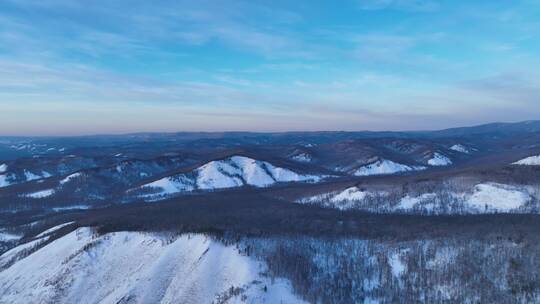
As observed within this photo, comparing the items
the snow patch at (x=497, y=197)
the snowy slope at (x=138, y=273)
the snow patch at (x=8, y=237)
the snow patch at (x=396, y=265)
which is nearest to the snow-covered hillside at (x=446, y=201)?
the snow patch at (x=497, y=197)

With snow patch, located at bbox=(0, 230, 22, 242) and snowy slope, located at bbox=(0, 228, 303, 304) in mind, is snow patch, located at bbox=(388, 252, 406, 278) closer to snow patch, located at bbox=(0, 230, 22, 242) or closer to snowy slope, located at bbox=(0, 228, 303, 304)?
snowy slope, located at bbox=(0, 228, 303, 304)

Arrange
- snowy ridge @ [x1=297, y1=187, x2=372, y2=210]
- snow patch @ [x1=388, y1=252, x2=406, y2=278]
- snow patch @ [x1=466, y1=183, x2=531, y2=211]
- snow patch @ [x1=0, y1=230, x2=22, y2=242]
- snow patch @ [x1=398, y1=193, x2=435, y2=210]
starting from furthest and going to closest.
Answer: snowy ridge @ [x1=297, y1=187, x2=372, y2=210] → snow patch @ [x1=398, y1=193, x2=435, y2=210] → snow patch @ [x1=466, y1=183, x2=531, y2=211] → snow patch @ [x1=0, y1=230, x2=22, y2=242] → snow patch @ [x1=388, y1=252, x2=406, y2=278]

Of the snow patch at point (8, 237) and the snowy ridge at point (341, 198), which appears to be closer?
the snow patch at point (8, 237)

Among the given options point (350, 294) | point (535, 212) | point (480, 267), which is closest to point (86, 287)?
point (350, 294)

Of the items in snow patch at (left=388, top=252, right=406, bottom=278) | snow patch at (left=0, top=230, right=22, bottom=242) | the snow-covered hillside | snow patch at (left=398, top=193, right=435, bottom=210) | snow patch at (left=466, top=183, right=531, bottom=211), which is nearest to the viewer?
snow patch at (left=388, top=252, right=406, bottom=278)

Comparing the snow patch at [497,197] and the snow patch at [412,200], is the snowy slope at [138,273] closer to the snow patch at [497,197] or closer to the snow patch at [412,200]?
the snow patch at [412,200]

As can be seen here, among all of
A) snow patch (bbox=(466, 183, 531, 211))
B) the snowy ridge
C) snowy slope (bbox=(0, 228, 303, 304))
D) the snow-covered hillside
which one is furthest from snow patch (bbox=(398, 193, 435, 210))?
snowy slope (bbox=(0, 228, 303, 304))

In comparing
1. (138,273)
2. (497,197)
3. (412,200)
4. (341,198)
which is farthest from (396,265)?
(341,198)

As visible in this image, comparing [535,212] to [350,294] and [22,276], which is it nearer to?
[350,294]
